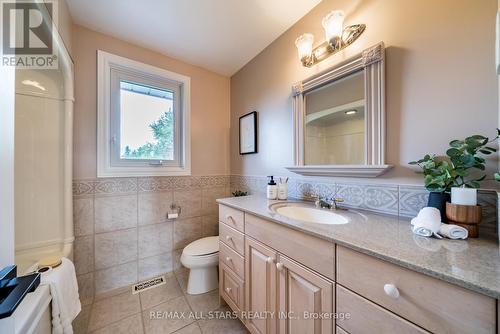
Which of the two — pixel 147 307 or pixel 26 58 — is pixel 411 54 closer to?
pixel 26 58

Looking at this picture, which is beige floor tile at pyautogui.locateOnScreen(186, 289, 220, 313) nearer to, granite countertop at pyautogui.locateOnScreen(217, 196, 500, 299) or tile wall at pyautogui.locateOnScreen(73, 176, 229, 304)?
tile wall at pyautogui.locateOnScreen(73, 176, 229, 304)

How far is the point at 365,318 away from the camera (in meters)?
0.58

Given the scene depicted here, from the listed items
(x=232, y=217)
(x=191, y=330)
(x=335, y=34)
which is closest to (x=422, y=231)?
(x=232, y=217)

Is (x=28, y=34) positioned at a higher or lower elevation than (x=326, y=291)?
higher

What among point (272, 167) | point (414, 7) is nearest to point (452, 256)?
point (414, 7)

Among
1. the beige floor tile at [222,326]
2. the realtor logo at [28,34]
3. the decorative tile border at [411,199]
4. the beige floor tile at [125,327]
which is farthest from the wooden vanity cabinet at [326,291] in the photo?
the realtor logo at [28,34]

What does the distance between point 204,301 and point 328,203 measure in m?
1.28

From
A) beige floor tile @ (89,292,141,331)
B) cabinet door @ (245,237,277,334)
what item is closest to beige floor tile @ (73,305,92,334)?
beige floor tile @ (89,292,141,331)

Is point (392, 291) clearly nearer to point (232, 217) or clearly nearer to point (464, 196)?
point (464, 196)

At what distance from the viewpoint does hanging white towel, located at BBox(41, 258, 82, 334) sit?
89 centimetres

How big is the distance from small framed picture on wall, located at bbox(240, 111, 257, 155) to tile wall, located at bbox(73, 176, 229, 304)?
0.60 metres

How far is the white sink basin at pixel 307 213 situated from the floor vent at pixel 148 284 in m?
1.39

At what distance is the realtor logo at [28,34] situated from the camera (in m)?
0.81

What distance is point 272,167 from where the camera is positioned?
1.68 m
